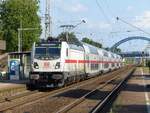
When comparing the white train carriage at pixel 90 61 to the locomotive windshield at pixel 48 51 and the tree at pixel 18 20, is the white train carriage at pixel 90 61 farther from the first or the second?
the tree at pixel 18 20

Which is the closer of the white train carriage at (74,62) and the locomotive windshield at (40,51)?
the locomotive windshield at (40,51)

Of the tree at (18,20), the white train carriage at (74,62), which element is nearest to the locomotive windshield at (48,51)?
the white train carriage at (74,62)

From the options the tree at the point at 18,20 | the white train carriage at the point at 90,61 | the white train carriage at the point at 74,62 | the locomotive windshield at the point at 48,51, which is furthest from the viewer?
the tree at the point at 18,20

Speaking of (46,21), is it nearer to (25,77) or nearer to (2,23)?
(25,77)

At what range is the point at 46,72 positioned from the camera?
3184 centimetres

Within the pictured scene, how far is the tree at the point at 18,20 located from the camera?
10081 centimetres

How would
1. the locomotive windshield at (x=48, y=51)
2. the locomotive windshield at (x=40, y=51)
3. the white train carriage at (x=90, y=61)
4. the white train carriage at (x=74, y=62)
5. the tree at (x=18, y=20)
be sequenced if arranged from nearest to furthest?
1. the locomotive windshield at (x=48, y=51)
2. the locomotive windshield at (x=40, y=51)
3. the white train carriage at (x=74, y=62)
4. the white train carriage at (x=90, y=61)
5. the tree at (x=18, y=20)

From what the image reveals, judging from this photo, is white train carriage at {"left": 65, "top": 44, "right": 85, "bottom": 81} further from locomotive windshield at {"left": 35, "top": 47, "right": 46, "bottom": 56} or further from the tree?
the tree

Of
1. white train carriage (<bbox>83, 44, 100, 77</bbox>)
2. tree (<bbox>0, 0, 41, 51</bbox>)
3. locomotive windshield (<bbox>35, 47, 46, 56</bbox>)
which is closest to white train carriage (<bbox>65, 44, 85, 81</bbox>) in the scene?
locomotive windshield (<bbox>35, 47, 46, 56</bbox>)

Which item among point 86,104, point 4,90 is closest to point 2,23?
point 4,90

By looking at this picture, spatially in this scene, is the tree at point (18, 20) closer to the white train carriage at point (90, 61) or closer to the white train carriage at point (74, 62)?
the white train carriage at point (90, 61)

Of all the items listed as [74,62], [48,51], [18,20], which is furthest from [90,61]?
[18,20]

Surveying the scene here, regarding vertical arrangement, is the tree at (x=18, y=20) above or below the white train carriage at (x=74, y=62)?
above

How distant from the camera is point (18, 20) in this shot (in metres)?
101
